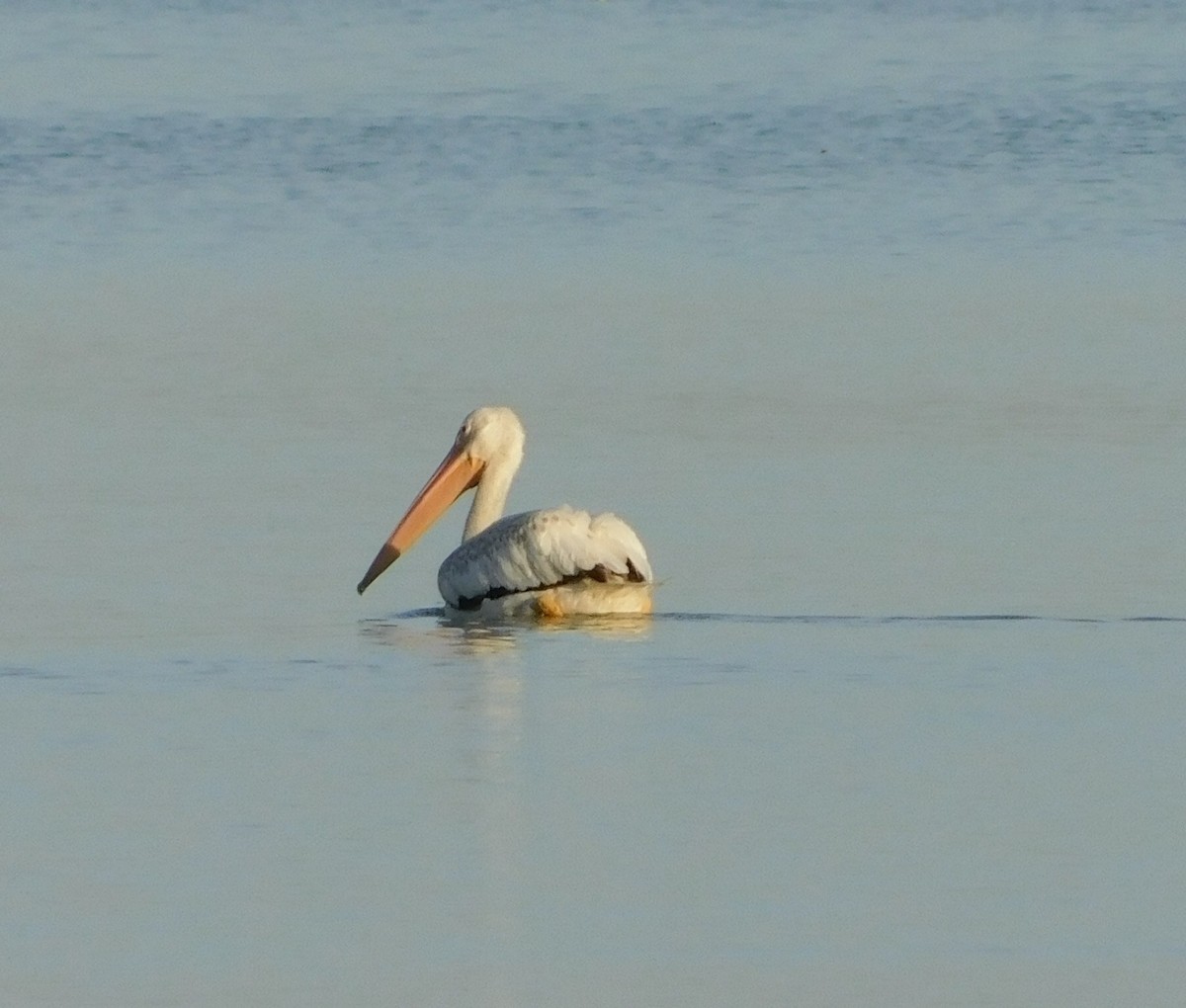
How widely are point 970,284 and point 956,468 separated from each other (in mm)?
4947

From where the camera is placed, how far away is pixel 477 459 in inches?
390

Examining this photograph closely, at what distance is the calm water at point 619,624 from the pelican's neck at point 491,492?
24 cm

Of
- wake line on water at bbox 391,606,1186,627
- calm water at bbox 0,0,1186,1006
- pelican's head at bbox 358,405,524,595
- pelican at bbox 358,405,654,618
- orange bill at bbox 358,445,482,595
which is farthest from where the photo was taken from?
pelican's head at bbox 358,405,524,595

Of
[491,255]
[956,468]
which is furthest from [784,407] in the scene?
[491,255]

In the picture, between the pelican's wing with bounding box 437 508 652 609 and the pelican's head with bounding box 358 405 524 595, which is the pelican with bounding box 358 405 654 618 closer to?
the pelican's wing with bounding box 437 508 652 609

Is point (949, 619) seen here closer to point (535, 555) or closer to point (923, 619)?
point (923, 619)

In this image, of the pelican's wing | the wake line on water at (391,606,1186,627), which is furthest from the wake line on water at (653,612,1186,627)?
the pelican's wing

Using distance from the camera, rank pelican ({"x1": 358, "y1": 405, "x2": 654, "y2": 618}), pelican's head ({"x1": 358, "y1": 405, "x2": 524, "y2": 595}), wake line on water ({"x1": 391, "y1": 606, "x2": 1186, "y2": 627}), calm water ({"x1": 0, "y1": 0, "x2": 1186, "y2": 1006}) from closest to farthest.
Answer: calm water ({"x1": 0, "y1": 0, "x2": 1186, "y2": 1006}) → wake line on water ({"x1": 391, "y1": 606, "x2": 1186, "y2": 627}) → pelican ({"x1": 358, "y1": 405, "x2": 654, "y2": 618}) → pelican's head ({"x1": 358, "y1": 405, "x2": 524, "y2": 595})

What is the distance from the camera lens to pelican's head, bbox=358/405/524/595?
9812 mm

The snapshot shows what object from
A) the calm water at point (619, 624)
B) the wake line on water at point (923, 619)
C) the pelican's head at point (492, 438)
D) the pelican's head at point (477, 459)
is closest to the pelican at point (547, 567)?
the calm water at point (619, 624)

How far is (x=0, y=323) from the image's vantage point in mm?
14117

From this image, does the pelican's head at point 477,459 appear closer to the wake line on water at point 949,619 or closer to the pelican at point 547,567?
the pelican at point 547,567

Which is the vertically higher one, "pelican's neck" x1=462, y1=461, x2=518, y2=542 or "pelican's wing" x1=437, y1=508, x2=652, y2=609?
"pelican's wing" x1=437, y1=508, x2=652, y2=609

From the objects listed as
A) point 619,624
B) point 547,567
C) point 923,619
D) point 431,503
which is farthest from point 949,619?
point 431,503
